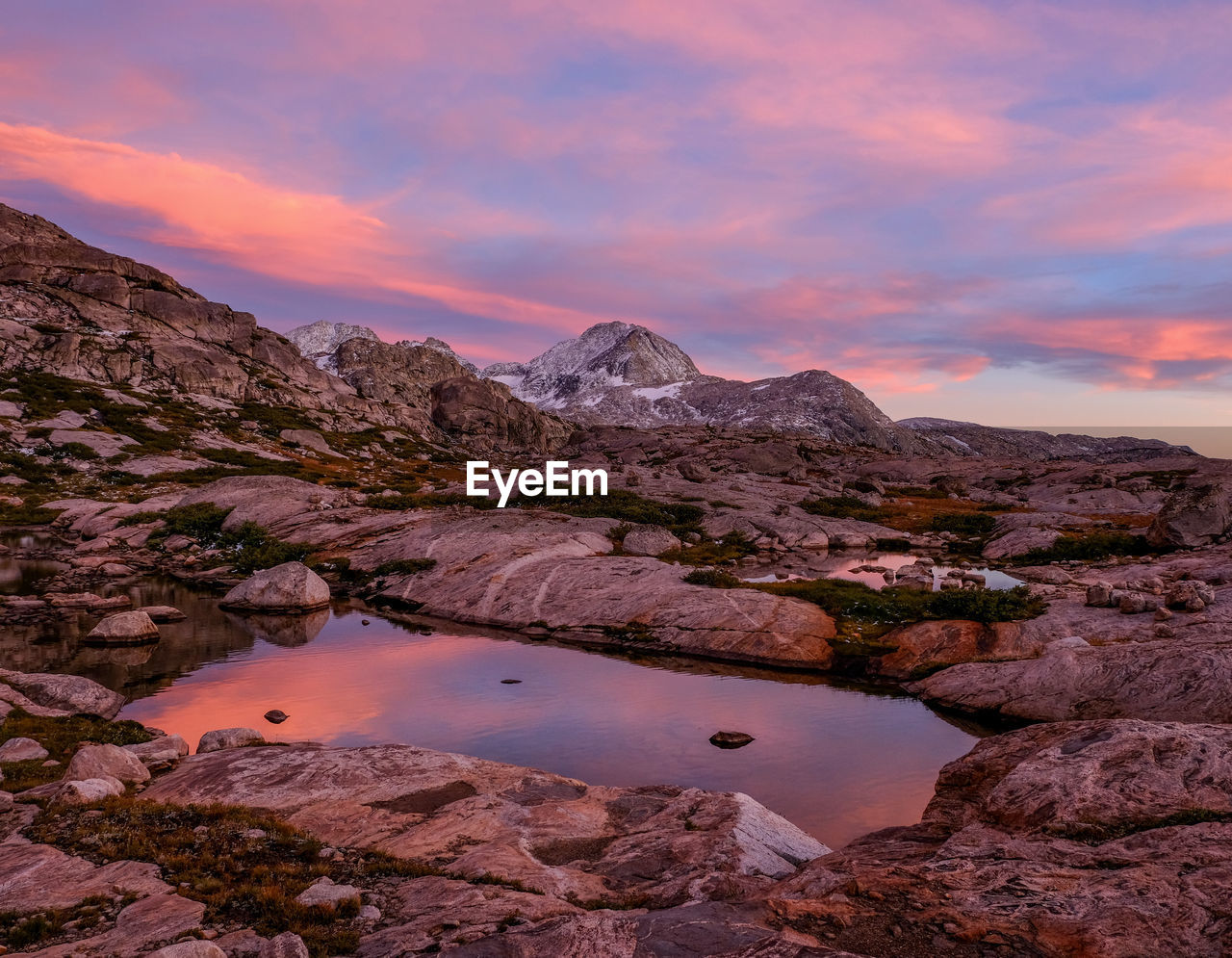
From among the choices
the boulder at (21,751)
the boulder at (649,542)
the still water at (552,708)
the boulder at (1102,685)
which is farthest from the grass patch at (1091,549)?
the boulder at (21,751)

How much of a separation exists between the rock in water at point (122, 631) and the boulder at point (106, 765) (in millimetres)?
20618

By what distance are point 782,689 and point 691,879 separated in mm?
18502

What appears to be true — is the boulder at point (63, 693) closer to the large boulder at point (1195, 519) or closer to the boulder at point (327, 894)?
the boulder at point (327, 894)

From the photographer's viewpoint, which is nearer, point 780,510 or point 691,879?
point 691,879

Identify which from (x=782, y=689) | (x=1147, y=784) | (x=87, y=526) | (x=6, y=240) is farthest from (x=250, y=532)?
(x=6, y=240)

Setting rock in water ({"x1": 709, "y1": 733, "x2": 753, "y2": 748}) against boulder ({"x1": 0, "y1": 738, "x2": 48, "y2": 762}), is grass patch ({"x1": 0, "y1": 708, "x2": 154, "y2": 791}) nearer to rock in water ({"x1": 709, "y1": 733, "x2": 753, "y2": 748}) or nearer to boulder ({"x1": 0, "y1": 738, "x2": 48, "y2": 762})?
boulder ({"x1": 0, "y1": 738, "x2": 48, "y2": 762})

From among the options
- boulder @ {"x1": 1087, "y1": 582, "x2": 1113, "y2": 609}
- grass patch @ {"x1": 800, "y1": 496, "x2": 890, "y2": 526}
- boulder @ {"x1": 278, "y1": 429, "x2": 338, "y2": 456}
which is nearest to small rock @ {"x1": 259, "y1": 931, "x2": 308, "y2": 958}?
boulder @ {"x1": 1087, "y1": 582, "x2": 1113, "y2": 609}

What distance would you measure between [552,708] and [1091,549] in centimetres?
4904

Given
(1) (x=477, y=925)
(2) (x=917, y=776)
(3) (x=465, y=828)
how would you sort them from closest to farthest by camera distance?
(1) (x=477, y=925), (3) (x=465, y=828), (2) (x=917, y=776)

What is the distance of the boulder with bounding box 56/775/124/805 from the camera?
53.9 feet

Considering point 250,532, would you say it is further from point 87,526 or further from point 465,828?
point 465,828

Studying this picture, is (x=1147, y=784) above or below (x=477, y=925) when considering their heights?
above

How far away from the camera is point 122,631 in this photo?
3722cm

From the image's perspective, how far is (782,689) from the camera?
31250mm
